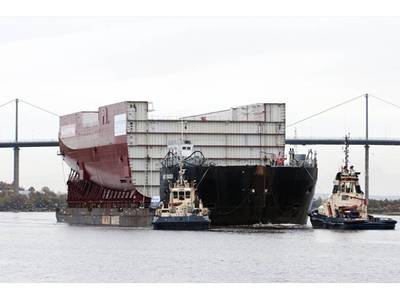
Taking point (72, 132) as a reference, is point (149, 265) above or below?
below

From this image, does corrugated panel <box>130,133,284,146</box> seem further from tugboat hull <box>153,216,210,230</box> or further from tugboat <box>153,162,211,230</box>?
tugboat hull <box>153,216,210,230</box>

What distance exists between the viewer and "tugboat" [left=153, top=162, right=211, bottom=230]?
301ft

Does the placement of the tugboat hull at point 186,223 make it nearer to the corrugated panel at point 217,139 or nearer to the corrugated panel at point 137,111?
the corrugated panel at point 217,139

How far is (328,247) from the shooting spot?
75.8 meters

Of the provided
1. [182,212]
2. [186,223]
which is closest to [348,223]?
[186,223]

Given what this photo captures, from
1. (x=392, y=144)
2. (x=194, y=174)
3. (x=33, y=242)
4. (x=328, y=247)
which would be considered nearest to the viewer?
(x=328, y=247)

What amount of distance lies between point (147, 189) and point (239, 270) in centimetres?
5187

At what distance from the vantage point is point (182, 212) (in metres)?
92.6

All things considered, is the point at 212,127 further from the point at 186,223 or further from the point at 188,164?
the point at 186,223

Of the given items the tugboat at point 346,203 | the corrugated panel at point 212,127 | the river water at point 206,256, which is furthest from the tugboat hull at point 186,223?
the corrugated panel at point 212,127

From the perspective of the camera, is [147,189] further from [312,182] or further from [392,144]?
[392,144]

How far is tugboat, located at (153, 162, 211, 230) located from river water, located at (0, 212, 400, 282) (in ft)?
3.42

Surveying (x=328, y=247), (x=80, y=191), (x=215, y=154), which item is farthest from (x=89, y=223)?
(x=328, y=247)

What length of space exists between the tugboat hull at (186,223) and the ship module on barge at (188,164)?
5998 millimetres
